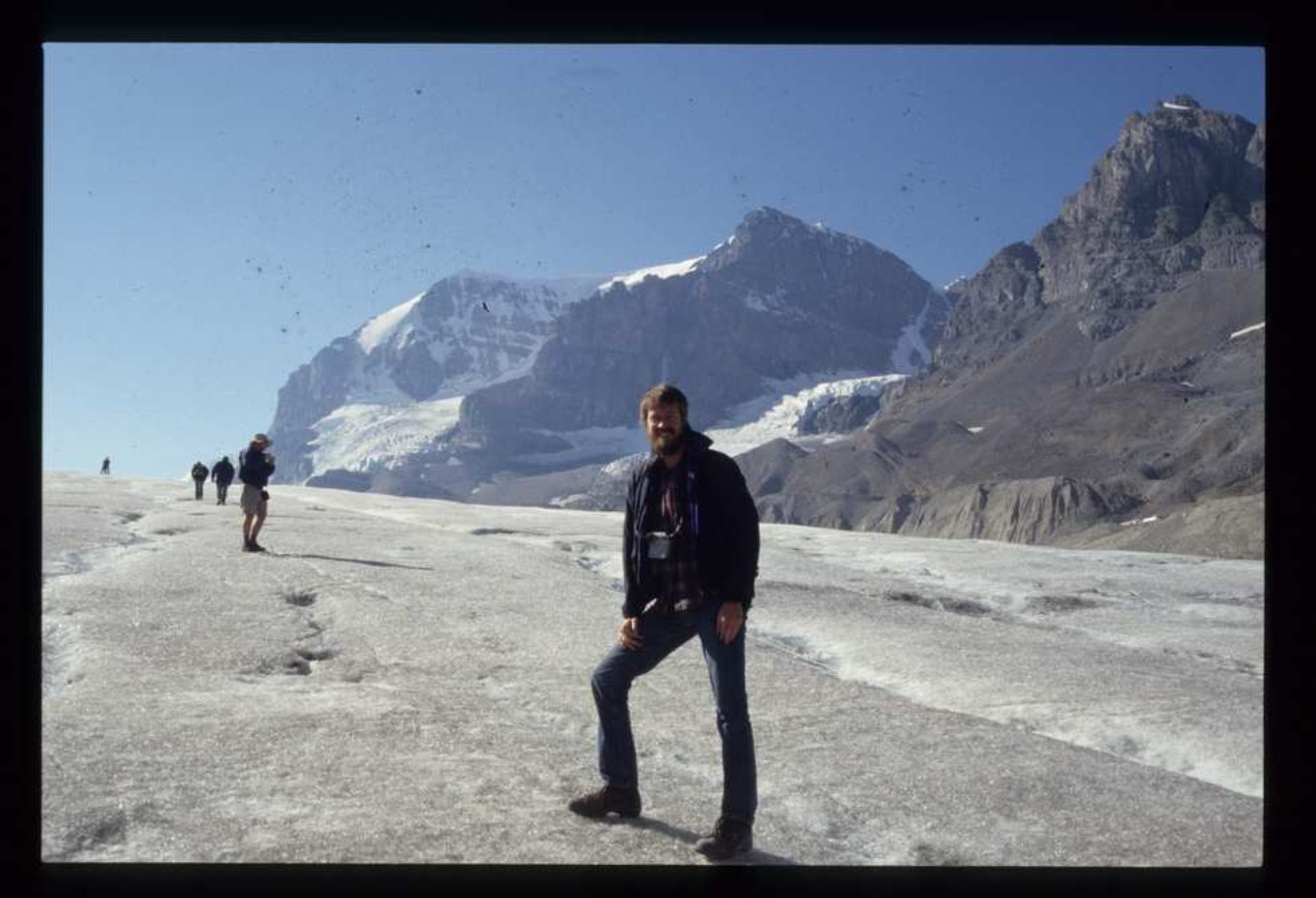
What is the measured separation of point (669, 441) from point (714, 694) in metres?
1.31

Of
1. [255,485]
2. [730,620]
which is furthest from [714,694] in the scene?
[255,485]

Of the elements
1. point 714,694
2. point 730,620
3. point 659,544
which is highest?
point 659,544

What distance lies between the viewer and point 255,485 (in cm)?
1783

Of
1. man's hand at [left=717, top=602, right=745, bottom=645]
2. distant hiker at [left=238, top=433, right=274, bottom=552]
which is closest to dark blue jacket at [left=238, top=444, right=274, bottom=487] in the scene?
distant hiker at [left=238, top=433, right=274, bottom=552]

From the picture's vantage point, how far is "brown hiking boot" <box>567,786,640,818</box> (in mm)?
6078

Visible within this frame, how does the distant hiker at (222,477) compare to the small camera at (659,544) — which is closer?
the small camera at (659,544)

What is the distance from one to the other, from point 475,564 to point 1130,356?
160647 millimetres

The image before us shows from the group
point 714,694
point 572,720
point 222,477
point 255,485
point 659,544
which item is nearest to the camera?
point 659,544

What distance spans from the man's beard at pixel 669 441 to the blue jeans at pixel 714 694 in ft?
2.54

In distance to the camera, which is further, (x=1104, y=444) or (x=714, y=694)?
(x=1104, y=444)

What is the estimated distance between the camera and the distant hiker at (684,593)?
561 cm

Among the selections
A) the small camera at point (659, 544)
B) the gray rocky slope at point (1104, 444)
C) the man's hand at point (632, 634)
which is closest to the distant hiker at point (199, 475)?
the man's hand at point (632, 634)

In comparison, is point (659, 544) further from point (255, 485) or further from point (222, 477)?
point (222, 477)

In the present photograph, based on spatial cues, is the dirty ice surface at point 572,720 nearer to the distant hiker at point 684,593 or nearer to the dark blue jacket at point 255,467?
the distant hiker at point 684,593
